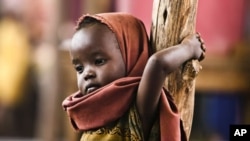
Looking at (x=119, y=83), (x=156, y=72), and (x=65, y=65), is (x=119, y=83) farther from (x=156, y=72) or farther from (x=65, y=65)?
(x=65, y=65)

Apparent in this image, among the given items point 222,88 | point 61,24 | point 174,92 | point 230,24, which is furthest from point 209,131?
point 174,92

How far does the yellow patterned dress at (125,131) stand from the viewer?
0.51 m

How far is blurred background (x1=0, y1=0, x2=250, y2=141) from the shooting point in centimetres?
79

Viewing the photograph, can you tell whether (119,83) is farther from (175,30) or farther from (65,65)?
(65,65)

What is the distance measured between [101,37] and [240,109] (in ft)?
1.38

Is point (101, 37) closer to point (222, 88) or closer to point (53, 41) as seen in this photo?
point (222, 88)

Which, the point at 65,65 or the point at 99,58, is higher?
the point at 99,58

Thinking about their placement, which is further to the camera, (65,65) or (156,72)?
(65,65)

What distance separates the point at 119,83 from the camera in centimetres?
51

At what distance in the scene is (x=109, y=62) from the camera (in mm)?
515

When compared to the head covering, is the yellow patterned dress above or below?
below

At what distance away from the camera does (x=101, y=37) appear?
52 centimetres

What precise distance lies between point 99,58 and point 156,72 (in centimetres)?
5

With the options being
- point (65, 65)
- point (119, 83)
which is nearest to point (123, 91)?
point (119, 83)
